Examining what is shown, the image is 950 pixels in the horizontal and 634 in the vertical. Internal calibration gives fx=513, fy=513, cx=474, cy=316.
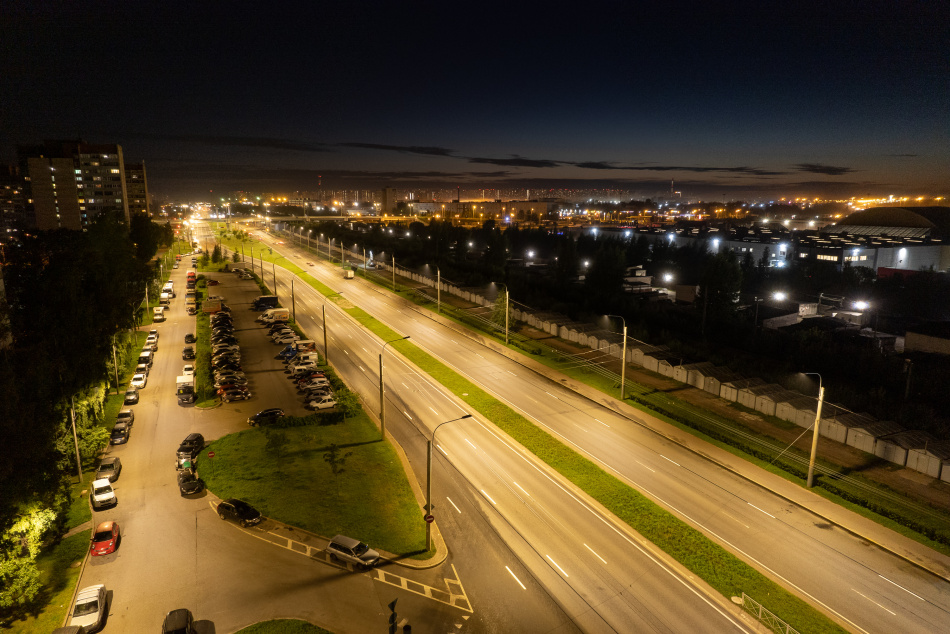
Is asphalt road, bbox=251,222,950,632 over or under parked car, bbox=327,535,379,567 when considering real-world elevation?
under

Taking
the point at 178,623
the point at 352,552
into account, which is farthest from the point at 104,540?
the point at 352,552

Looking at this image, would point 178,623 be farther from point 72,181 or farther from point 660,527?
point 72,181

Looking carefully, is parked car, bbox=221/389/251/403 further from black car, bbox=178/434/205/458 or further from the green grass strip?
the green grass strip

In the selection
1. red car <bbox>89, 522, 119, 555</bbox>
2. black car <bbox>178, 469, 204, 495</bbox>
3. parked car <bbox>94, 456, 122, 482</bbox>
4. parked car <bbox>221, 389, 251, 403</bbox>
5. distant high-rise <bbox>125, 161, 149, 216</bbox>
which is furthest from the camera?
distant high-rise <bbox>125, 161, 149, 216</bbox>

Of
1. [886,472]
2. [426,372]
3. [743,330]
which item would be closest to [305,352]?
[426,372]

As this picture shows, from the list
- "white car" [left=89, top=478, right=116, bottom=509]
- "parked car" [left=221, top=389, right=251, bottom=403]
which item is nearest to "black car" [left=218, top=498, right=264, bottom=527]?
"white car" [left=89, top=478, right=116, bottom=509]

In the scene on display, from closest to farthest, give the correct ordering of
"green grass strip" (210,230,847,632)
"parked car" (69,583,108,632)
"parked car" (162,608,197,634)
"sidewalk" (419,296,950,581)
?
"parked car" (162,608,197,634)
"parked car" (69,583,108,632)
"green grass strip" (210,230,847,632)
"sidewalk" (419,296,950,581)

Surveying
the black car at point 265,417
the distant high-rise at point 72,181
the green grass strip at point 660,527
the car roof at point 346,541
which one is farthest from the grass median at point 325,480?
the distant high-rise at point 72,181
